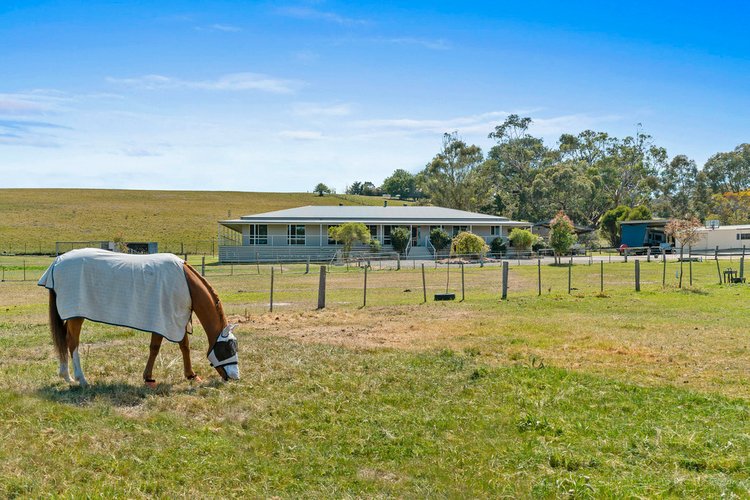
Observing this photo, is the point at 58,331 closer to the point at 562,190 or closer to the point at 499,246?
the point at 499,246

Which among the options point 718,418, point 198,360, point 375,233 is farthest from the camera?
point 375,233

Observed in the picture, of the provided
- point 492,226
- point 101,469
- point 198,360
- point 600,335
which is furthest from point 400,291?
point 492,226

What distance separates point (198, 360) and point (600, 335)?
7.56 meters

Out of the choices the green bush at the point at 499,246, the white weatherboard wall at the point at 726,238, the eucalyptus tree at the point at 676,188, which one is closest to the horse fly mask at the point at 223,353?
the green bush at the point at 499,246


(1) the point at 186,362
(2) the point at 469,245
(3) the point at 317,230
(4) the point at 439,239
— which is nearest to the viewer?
(1) the point at 186,362

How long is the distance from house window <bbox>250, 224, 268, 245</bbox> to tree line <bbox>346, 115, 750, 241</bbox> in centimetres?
3464

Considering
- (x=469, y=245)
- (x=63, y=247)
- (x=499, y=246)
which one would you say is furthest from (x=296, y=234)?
(x=63, y=247)

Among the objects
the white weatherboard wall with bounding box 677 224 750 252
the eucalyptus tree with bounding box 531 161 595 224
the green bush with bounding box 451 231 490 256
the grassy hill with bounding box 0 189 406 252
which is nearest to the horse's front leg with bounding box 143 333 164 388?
the green bush with bounding box 451 231 490 256

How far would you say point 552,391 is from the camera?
25.6 ft

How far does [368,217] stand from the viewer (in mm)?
55625

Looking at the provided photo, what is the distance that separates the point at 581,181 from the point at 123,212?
5964cm

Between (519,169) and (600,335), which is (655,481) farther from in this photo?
(519,169)

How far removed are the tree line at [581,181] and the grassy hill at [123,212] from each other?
28.0 metres

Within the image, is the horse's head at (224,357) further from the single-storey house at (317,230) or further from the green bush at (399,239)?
the green bush at (399,239)
